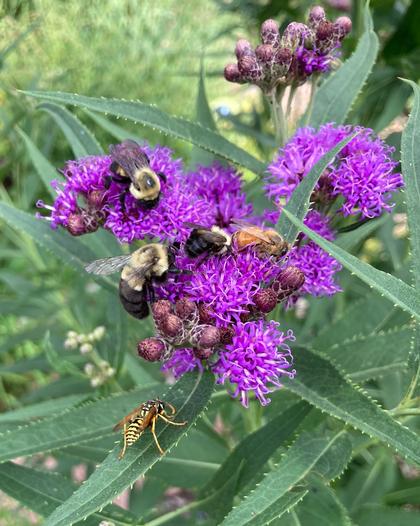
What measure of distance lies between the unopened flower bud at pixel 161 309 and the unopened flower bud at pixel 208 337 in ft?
0.27

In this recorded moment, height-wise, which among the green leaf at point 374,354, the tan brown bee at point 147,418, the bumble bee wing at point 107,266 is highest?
the bumble bee wing at point 107,266

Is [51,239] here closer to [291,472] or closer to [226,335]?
[226,335]

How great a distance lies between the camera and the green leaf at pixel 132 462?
110 cm

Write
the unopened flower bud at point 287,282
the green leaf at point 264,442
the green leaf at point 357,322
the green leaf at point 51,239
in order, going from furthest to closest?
the green leaf at point 357,322 < the green leaf at point 51,239 < the green leaf at point 264,442 < the unopened flower bud at point 287,282

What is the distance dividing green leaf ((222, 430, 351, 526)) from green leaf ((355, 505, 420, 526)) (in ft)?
1.51

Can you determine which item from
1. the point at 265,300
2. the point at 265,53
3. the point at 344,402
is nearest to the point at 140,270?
the point at 265,300

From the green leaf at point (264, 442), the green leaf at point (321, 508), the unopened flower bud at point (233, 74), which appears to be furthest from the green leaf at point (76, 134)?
the green leaf at point (321, 508)

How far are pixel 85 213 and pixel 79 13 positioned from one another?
11.7ft

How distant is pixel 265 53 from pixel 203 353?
0.76m

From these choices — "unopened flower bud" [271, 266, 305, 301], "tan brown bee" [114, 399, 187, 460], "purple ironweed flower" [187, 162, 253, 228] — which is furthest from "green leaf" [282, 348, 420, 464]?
"purple ironweed flower" [187, 162, 253, 228]

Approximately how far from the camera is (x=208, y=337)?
4.05 ft

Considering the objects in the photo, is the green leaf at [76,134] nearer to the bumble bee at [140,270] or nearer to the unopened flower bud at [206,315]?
the bumble bee at [140,270]

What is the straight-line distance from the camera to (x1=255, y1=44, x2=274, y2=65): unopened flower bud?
5.09 feet

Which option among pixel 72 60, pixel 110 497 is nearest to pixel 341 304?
pixel 110 497
